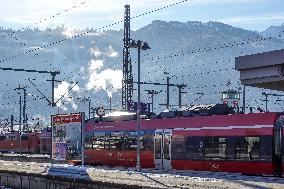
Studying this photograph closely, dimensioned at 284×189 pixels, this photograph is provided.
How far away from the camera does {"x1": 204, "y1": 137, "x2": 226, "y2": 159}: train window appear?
3103 cm

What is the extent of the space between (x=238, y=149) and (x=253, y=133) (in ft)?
4.63

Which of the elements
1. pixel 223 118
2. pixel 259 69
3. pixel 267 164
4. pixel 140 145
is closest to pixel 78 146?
pixel 140 145

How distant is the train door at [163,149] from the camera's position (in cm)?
3494

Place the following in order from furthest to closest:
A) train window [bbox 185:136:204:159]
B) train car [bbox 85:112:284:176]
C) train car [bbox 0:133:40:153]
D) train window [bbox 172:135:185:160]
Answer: train car [bbox 0:133:40:153]
train window [bbox 172:135:185:160]
train window [bbox 185:136:204:159]
train car [bbox 85:112:284:176]

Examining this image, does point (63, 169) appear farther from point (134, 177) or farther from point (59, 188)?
point (134, 177)

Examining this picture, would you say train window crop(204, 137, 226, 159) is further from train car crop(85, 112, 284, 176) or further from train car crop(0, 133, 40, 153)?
train car crop(0, 133, 40, 153)

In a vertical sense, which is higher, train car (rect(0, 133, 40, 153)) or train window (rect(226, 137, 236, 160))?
train window (rect(226, 137, 236, 160))

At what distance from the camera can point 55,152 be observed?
34781 millimetres

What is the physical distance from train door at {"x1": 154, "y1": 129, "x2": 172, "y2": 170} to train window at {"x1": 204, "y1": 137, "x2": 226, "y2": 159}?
3456 mm

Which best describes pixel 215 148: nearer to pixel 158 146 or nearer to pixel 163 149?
pixel 163 149

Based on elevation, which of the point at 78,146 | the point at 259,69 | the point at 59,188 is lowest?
the point at 59,188

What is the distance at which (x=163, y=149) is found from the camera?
116ft

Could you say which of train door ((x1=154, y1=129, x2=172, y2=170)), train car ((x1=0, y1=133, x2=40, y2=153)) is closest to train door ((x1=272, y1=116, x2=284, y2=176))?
train door ((x1=154, y1=129, x2=172, y2=170))

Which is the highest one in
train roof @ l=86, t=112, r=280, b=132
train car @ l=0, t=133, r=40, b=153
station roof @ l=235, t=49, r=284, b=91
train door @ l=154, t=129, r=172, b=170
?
station roof @ l=235, t=49, r=284, b=91
